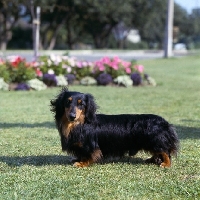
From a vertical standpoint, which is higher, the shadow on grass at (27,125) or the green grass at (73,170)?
the green grass at (73,170)

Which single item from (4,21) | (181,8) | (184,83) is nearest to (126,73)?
(184,83)

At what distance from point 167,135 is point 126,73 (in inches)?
452

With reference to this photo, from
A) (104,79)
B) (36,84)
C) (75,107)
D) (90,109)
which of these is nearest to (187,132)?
(90,109)

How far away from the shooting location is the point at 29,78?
15.7 meters

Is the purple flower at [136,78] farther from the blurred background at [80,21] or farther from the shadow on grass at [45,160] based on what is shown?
the blurred background at [80,21]

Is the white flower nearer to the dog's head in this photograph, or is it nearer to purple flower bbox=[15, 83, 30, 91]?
purple flower bbox=[15, 83, 30, 91]

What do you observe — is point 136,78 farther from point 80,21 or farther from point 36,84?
point 80,21

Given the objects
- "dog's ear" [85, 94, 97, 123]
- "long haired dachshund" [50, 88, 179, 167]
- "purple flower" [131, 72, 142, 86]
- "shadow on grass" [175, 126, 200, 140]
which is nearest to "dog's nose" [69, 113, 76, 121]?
"long haired dachshund" [50, 88, 179, 167]

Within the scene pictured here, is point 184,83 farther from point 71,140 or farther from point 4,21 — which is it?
point 4,21

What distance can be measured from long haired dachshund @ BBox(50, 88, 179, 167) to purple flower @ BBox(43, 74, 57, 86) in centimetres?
1016

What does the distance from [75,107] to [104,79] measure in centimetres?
1134

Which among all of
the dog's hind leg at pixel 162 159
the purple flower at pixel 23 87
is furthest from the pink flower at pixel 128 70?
the dog's hind leg at pixel 162 159

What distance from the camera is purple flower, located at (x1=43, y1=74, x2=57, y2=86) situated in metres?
16.1

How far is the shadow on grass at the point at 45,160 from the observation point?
20.4 ft
